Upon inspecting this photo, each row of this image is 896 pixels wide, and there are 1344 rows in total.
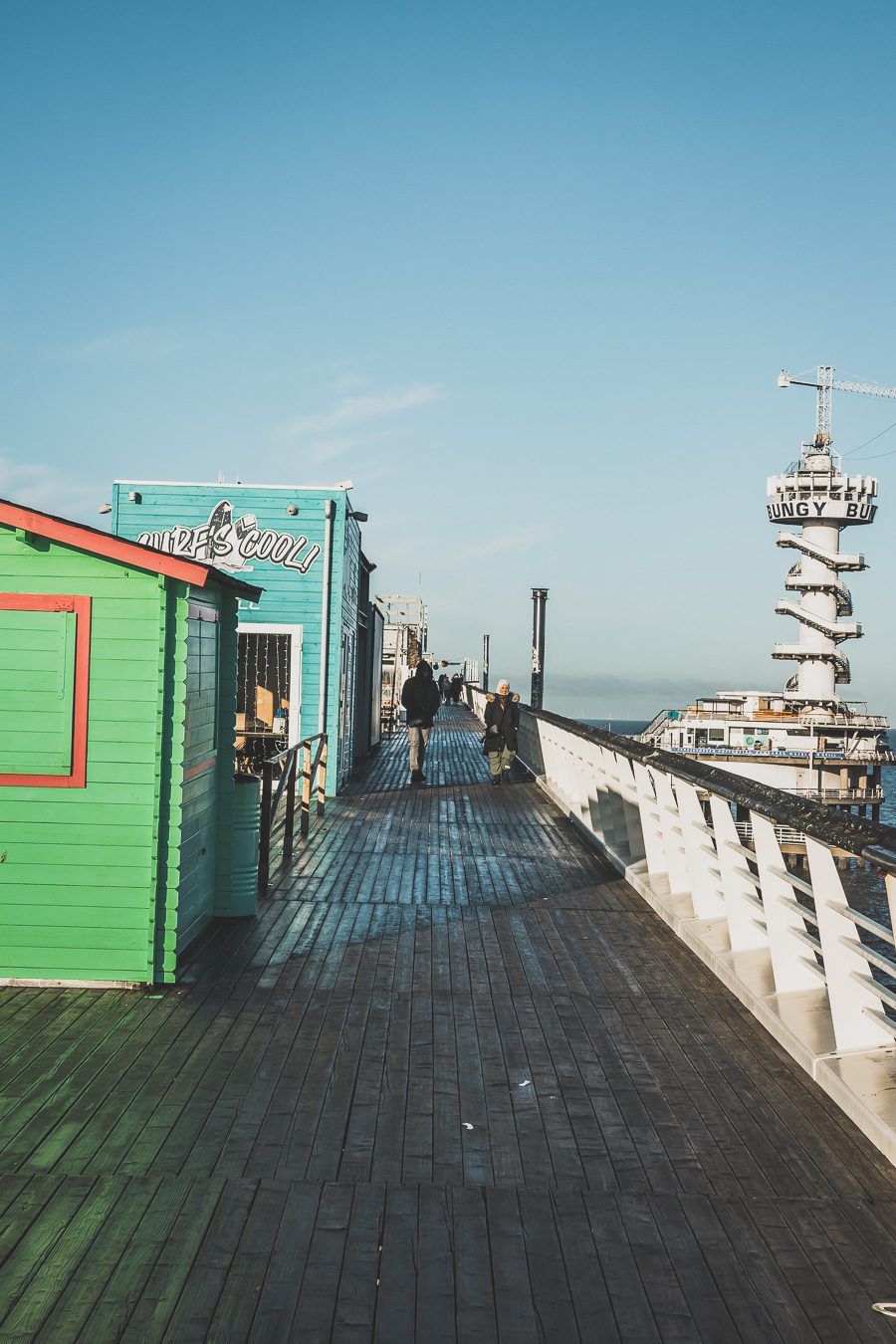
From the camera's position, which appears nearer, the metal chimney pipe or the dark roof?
the dark roof

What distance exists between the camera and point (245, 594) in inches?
279

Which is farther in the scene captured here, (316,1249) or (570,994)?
(570,994)

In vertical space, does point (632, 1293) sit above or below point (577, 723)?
below

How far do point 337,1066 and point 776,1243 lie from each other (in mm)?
2034

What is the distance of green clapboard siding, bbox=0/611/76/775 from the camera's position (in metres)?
5.82

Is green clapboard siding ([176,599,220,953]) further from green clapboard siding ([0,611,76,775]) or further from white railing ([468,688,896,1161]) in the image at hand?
white railing ([468,688,896,1161])

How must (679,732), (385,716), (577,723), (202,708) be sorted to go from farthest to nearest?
1. (679,732)
2. (385,716)
3. (577,723)
4. (202,708)

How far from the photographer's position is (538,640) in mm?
26484

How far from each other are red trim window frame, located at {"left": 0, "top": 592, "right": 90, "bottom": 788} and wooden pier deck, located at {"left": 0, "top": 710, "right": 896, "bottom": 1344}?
107cm

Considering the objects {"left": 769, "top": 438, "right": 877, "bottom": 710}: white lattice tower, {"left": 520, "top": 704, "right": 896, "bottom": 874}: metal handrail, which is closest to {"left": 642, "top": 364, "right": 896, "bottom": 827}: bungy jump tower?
{"left": 769, "top": 438, "right": 877, "bottom": 710}: white lattice tower

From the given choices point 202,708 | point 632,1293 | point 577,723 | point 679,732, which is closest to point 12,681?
point 202,708

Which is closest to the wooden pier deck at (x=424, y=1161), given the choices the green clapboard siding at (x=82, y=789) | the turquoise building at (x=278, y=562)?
the green clapboard siding at (x=82, y=789)

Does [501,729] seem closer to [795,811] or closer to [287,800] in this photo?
[287,800]

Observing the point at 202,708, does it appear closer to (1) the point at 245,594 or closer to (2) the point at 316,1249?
(1) the point at 245,594
